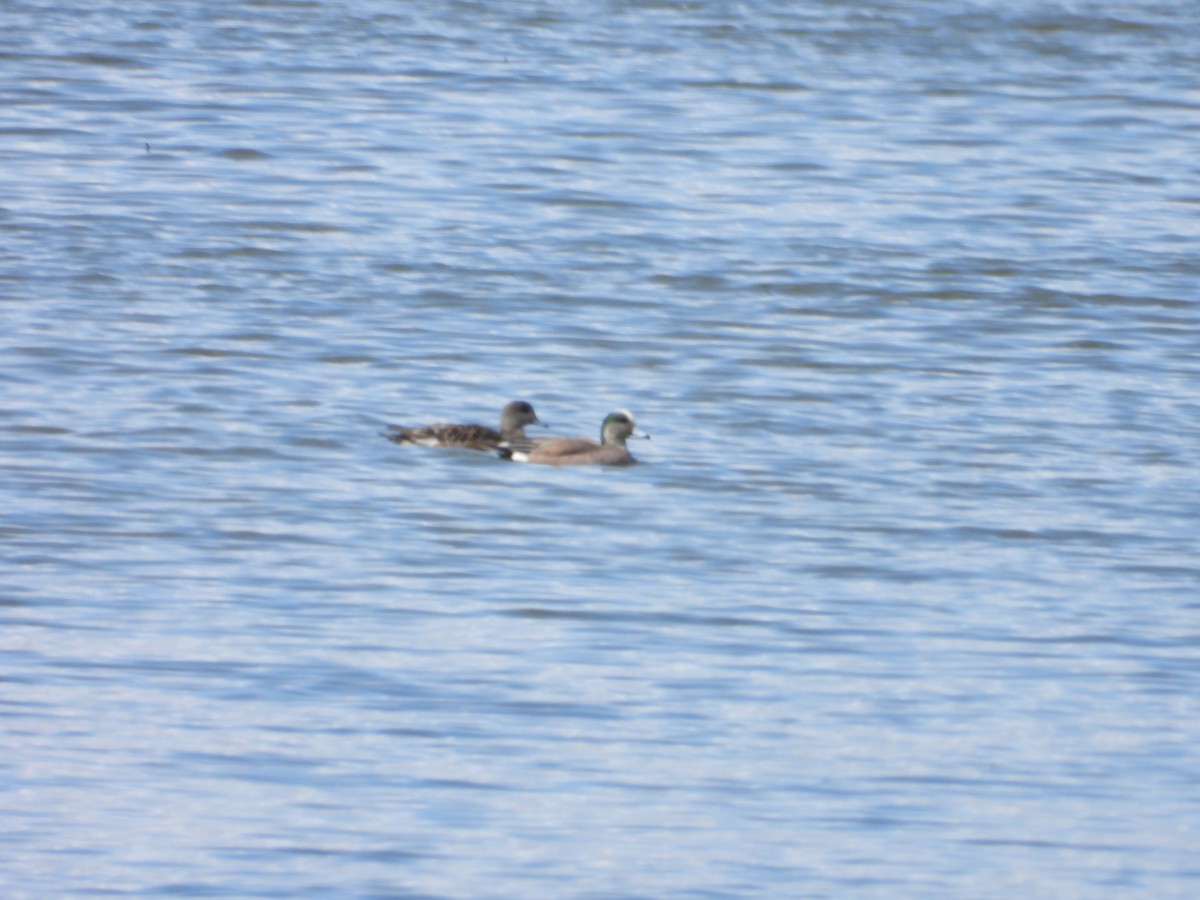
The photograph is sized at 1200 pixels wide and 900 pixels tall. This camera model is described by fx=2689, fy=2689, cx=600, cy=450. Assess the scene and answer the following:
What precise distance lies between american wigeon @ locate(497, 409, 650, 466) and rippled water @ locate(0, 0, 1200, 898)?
0.11m

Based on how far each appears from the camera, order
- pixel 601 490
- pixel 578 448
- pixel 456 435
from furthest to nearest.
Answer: pixel 578 448 → pixel 456 435 → pixel 601 490

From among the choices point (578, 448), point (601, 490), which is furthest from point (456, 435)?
point (601, 490)

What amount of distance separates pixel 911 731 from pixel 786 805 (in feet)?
2.22

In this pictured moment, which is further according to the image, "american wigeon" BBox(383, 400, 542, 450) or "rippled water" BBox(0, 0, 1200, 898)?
"american wigeon" BBox(383, 400, 542, 450)

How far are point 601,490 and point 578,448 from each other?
585 millimetres

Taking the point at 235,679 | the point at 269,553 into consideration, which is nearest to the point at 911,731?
the point at 235,679

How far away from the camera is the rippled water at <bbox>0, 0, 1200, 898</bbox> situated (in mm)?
6422

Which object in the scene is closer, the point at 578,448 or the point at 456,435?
the point at 456,435

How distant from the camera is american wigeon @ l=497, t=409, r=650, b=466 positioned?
1073 centimetres

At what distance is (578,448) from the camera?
35.6 ft

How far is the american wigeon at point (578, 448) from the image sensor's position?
10.7m

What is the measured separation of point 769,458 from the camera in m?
10.7

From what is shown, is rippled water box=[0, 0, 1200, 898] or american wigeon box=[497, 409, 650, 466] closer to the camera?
rippled water box=[0, 0, 1200, 898]

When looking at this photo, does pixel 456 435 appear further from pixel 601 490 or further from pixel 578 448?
pixel 601 490
